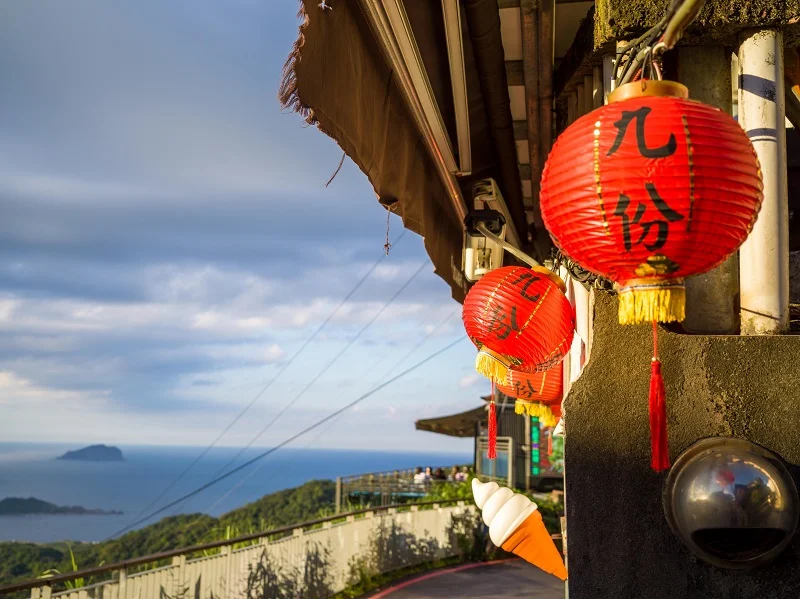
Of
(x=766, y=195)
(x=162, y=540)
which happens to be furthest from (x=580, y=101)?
(x=162, y=540)

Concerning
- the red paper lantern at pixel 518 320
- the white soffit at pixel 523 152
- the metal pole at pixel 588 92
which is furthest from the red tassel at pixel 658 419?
the white soffit at pixel 523 152

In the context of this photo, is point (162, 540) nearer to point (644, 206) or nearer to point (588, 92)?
point (588, 92)

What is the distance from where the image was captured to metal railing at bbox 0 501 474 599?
5660 millimetres

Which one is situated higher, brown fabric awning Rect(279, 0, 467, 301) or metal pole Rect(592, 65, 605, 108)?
metal pole Rect(592, 65, 605, 108)

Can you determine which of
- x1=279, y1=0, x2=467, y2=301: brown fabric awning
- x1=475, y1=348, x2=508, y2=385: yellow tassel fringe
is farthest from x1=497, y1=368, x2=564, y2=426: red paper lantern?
x1=475, y1=348, x2=508, y2=385: yellow tassel fringe

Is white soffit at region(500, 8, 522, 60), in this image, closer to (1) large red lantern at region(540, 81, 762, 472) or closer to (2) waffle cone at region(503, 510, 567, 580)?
(1) large red lantern at region(540, 81, 762, 472)

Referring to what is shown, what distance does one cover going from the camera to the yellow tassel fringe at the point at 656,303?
242cm

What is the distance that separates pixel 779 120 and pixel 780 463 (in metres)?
1.61

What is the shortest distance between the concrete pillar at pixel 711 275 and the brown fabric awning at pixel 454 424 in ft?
81.2

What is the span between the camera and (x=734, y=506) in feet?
9.91

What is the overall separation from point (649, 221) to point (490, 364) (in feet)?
7.09

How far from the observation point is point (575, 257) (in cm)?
252

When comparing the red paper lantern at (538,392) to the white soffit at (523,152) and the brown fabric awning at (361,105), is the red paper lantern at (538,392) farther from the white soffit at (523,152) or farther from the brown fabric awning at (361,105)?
the white soffit at (523,152)

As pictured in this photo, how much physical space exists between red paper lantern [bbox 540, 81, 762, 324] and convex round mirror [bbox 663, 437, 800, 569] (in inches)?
40.5
